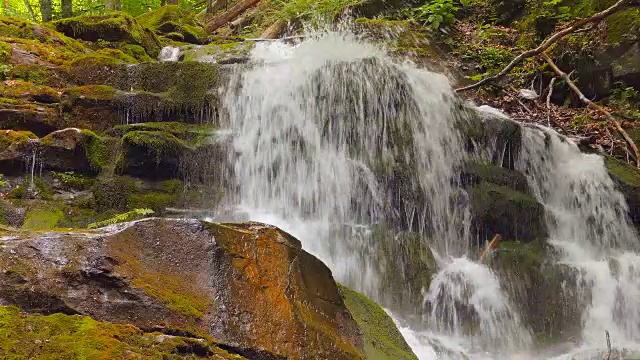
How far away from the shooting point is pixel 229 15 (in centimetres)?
1588

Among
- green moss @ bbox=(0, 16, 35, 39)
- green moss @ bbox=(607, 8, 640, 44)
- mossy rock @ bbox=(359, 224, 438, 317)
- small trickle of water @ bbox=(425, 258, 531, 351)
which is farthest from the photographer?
green moss @ bbox=(607, 8, 640, 44)

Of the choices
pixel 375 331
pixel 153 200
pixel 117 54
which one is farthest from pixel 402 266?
pixel 117 54

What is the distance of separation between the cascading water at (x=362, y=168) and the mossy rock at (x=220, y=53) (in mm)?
1595

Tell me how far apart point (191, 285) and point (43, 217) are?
390cm

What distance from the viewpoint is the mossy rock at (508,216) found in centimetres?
692

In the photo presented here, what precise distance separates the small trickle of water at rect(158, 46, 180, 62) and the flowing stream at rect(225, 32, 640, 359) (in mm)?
2999

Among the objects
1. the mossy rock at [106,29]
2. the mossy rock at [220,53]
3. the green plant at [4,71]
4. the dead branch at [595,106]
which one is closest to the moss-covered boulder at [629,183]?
the dead branch at [595,106]

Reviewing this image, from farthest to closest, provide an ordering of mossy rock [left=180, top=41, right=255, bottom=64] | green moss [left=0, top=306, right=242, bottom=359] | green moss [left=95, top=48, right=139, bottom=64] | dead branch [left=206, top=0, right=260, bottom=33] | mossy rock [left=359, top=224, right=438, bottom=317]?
dead branch [left=206, top=0, right=260, bottom=33], mossy rock [left=180, top=41, right=255, bottom=64], green moss [left=95, top=48, right=139, bottom=64], mossy rock [left=359, top=224, right=438, bottom=317], green moss [left=0, top=306, right=242, bottom=359]

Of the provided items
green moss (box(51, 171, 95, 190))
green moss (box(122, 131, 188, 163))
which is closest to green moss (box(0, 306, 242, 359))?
green moss (box(122, 131, 188, 163))

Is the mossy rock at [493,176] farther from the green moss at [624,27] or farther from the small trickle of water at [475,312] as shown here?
the green moss at [624,27]

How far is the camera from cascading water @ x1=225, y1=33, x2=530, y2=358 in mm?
6004

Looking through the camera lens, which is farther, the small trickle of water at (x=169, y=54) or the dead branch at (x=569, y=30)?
the small trickle of water at (x=169, y=54)

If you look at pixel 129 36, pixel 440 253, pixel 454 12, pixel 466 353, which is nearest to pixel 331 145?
pixel 440 253

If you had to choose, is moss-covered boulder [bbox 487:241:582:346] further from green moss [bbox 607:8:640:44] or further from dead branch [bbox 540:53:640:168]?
green moss [bbox 607:8:640:44]
